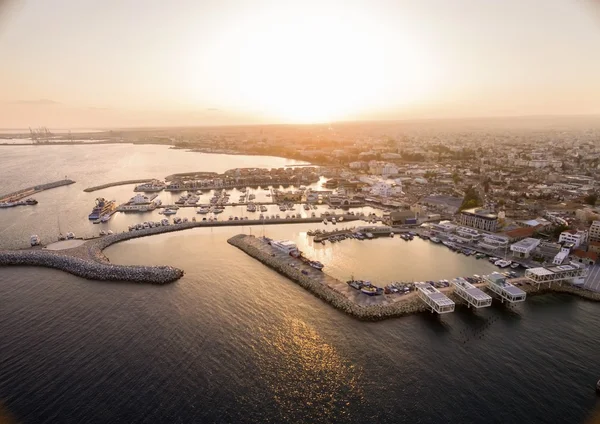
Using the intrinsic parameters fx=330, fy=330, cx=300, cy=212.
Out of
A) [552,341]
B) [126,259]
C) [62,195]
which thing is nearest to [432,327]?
[552,341]

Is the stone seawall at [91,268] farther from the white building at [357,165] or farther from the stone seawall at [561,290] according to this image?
the white building at [357,165]

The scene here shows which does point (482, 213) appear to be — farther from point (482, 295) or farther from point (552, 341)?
point (552, 341)

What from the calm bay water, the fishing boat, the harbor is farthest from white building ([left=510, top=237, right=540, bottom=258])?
the harbor

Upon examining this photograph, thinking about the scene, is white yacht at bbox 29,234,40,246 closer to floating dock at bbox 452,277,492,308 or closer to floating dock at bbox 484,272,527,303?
floating dock at bbox 452,277,492,308

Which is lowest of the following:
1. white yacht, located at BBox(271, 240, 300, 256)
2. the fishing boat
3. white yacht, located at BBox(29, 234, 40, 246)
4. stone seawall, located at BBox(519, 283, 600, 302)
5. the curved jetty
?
stone seawall, located at BBox(519, 283, 600, 302)

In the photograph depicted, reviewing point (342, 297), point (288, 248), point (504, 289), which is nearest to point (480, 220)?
point (504, 289)

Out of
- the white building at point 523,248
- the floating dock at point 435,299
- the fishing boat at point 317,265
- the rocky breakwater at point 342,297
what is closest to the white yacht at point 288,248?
the rocky breakwater at point 342,297
